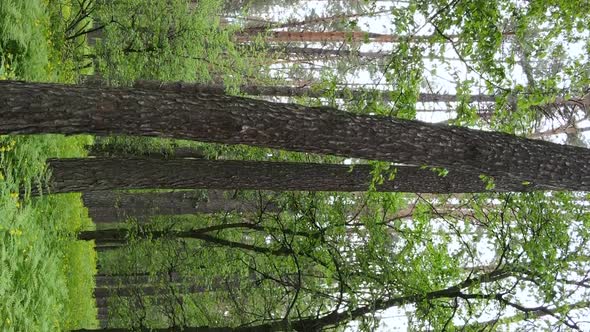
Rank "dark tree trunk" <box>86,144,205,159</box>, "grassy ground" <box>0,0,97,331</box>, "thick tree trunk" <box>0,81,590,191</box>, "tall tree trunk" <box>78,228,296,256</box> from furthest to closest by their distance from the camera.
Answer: "dark tree trunk" <box>86,144,205,159</box>, "tall tree trunk" <box>78,228,296,256</box>, "grassy ground" <box>0,0,97,331</box>, "thick tree trunk" <box>0,81,590,191</box>

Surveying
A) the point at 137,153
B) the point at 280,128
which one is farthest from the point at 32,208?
the point at 137,153

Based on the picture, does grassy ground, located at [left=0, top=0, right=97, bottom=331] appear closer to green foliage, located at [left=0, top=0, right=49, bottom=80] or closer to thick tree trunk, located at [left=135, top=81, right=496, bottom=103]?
green foliage, located at [left=0, top=0, right=49, bottom=80]

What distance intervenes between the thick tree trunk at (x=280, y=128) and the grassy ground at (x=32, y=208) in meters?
2.87

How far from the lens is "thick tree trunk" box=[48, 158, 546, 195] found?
866 centimetres

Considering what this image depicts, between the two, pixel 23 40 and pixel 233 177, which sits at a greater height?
pixel 23 40

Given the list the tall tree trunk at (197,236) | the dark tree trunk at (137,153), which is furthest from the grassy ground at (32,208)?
the dark tree trunk at (137,153)

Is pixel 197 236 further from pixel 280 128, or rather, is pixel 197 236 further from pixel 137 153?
pixel 280 128

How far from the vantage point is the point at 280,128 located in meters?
6.28

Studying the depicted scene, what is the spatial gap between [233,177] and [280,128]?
2.91 metres

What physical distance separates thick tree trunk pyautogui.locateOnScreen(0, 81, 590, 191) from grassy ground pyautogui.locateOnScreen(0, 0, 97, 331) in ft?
9.40

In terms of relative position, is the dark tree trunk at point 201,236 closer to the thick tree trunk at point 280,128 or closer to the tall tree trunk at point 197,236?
the tall tree trunk at point 197,236

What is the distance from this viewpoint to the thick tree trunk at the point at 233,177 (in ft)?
28.4

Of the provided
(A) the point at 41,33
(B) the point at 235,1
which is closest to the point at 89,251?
(A) the point at 41,33

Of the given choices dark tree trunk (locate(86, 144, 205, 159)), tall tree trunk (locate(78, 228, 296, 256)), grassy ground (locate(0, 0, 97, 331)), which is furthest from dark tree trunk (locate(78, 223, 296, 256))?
dark tree trunk (locate(86, 144, 205, 159))
